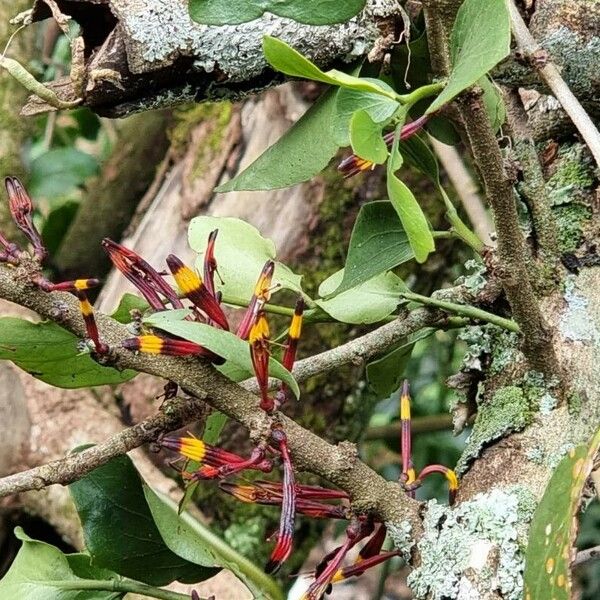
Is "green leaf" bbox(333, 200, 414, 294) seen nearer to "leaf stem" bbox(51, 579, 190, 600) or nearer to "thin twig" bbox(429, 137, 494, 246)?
"leaf stem" bbox(51, 579, 190, 600)

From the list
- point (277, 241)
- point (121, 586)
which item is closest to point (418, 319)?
point (121, 586)

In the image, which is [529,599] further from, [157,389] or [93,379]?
[157,389]

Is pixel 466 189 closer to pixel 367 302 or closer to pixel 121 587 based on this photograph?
pixel 367 302

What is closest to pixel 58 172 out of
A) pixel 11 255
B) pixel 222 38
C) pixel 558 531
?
pixel 222 38

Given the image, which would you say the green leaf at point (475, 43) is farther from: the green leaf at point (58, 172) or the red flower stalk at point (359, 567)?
the green leaf at point (58, 172)

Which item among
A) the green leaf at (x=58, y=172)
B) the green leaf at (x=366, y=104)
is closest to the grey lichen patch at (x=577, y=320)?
the green leaf at (x=366, y=104)

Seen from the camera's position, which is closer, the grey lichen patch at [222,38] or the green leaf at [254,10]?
the green leaf at [254,10]
